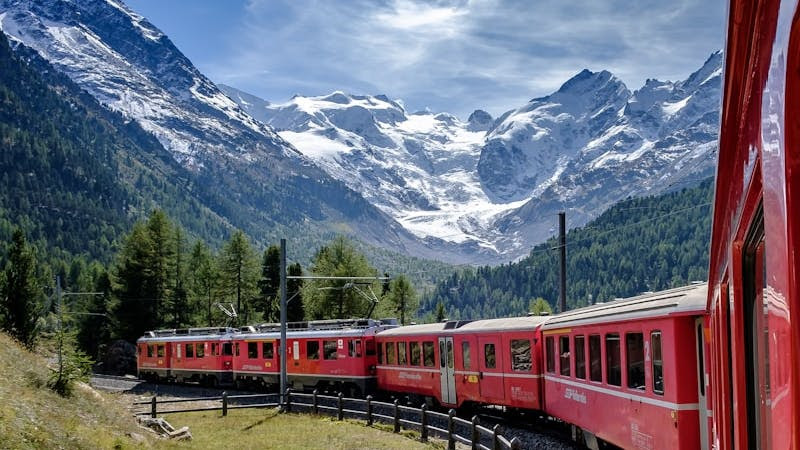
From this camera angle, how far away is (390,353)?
34.0m

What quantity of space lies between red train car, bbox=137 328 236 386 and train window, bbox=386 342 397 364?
15.5 meters

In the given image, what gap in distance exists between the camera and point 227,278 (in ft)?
254

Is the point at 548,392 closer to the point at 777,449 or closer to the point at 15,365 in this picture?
the point at 15,365

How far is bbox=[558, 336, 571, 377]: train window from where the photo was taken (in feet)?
61.5

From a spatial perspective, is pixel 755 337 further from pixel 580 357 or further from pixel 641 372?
pixel 580 357

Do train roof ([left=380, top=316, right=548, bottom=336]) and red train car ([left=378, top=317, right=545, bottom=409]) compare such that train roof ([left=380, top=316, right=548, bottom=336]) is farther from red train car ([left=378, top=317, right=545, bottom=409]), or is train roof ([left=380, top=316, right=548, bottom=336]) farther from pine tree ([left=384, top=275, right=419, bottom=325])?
pine tree ([left=384, top=275, right=419, bottom=325])

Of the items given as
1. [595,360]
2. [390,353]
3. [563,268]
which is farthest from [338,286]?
[595,360]

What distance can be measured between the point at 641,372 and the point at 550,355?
8.34m

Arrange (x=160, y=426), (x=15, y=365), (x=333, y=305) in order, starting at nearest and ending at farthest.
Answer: (x=15, y=365) < (x=160, y=426) < (x=333, y=305)

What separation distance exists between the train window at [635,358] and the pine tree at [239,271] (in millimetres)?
Result: 66151

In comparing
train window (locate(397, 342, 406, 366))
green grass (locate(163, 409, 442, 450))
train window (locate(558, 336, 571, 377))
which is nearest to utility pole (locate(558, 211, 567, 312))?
train window (locate(397, 342, 406, 366))

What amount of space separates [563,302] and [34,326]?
135 ft

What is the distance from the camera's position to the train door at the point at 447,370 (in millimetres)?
27984

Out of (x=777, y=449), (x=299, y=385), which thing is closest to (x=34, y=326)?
(x=299, y=385)
